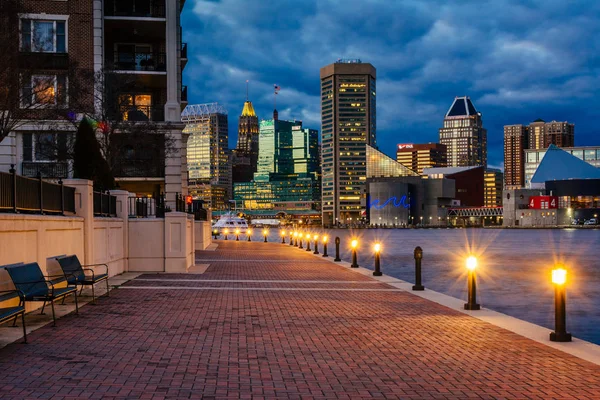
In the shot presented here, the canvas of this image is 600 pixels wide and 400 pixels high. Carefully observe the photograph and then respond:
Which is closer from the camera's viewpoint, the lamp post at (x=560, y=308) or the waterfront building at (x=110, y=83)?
the lamp post at (x=560, y=308)

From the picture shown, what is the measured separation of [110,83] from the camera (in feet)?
104

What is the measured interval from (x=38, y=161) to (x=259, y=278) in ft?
60.4

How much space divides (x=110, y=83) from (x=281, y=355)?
2546 cm

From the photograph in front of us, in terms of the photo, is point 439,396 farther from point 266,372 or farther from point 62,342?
point 62,342

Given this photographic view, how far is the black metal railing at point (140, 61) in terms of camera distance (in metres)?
37.9

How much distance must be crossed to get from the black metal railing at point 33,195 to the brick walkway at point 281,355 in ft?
7.51

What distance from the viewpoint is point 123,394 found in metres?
6.79

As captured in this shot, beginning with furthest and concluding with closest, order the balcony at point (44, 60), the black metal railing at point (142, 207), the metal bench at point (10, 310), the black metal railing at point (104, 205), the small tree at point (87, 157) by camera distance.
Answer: the balcony at point (44, 60) → the black metal railing at point (142, 207) → the small tree at point (87, 157) → the black metal railing at point (104, 205) → the metal bench at point (10, 310)

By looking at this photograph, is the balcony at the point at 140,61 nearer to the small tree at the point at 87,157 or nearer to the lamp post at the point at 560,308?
the small tree at the point at 87,157

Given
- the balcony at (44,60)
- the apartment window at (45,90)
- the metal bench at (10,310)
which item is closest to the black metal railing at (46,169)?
the apartment window at (45,90)

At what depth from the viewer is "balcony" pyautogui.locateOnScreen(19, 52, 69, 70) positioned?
27.0 meters

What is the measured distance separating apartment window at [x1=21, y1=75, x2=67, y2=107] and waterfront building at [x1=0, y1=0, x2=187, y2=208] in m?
0.10

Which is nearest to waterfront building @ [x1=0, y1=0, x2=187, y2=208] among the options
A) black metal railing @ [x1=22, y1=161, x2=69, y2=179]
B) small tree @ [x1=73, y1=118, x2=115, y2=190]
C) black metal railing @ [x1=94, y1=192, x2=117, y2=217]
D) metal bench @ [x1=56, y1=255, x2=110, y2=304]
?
black metal railing @ [x1=22, y1=161, x2=69, y2=179]

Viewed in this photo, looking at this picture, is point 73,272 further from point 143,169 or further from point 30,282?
point 143,169
